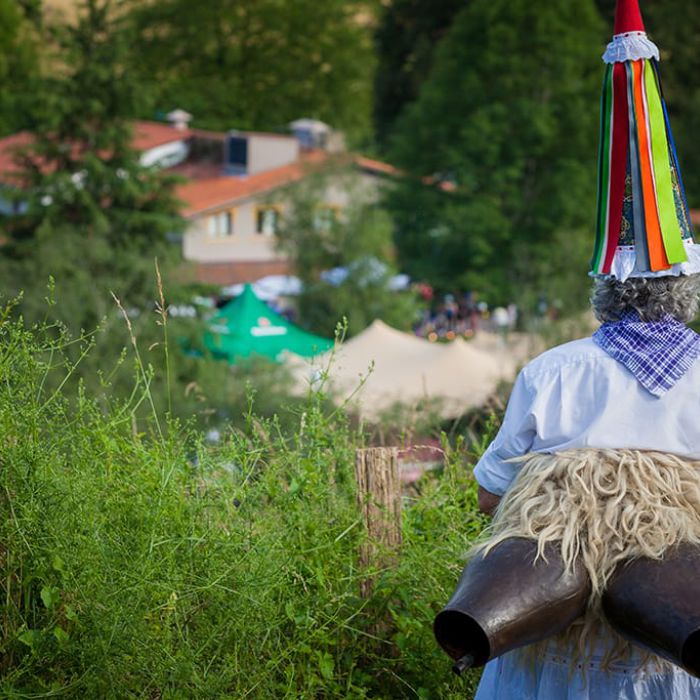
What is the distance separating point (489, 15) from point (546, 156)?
4.03 meters

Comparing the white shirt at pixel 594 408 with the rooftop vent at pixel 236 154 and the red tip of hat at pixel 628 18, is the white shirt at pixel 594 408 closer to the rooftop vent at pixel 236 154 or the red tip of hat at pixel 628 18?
the red tip of hat at pixel 628 18

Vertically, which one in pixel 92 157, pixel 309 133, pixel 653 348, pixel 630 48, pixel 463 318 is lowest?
pixel 463 318

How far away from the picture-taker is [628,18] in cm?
258

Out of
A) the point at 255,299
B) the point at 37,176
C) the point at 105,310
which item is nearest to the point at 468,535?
the point at 105,310

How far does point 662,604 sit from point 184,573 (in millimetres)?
1157

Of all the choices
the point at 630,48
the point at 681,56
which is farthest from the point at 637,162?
the point at 681,56

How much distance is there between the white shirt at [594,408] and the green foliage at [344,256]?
2249 cm

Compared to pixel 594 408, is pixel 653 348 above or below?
above

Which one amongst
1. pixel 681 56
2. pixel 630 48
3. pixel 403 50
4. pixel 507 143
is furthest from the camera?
pixel 403 50

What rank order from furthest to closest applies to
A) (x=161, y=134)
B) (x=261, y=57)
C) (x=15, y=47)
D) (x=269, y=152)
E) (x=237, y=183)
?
(x=261, y=57) < (x=15, y=47) < (x=161, y=134) < (x=269, y=152) < (x=237, y=183)

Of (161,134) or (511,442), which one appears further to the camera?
(161,134)

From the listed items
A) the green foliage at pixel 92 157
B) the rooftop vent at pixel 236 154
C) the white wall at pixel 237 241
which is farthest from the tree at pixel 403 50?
the green foliage at pixel 92 157

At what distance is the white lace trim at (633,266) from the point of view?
8.11 ft

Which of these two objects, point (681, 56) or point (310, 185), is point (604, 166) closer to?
point (310, 185)
